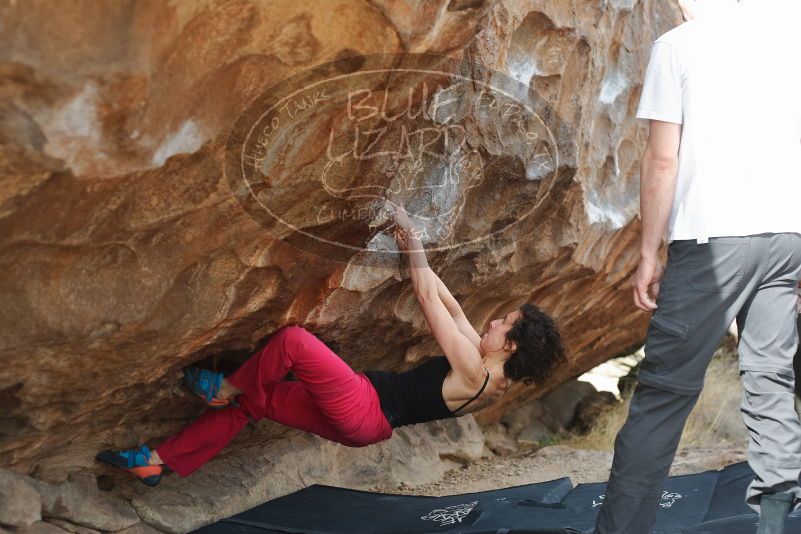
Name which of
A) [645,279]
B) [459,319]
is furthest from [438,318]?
[645,279]

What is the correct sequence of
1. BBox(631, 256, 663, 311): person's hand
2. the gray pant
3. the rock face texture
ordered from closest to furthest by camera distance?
the rock face texture
the gray pant
BBox(631, 256, 663, 311): person's hand

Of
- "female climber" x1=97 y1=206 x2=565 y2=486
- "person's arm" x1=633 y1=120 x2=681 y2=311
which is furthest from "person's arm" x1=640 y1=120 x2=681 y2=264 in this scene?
"female climber" x1=97 y1=206 x2=565 y2=486

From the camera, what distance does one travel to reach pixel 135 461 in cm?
333

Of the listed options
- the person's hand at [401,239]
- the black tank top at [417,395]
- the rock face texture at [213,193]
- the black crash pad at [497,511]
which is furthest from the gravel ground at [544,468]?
the person's hand at [401,239]

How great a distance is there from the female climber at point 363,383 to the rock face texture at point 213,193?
108 mm

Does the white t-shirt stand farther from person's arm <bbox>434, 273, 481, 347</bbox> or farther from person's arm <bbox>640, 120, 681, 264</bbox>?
person's arm <bbox>434, 273, 481, 347</bbox>

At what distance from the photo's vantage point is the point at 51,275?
99.5 inches

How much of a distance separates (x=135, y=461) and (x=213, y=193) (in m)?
1.20

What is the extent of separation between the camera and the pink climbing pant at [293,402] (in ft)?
10.7

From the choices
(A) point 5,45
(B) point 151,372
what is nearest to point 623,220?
(B) point 151,372

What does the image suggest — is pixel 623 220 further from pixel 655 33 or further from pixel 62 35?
pixel 62 35

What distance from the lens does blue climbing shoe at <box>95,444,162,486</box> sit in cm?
332

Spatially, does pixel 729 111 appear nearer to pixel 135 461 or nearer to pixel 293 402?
pixel 293 402

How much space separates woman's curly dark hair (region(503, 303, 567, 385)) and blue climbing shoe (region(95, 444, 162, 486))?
1.26 m
